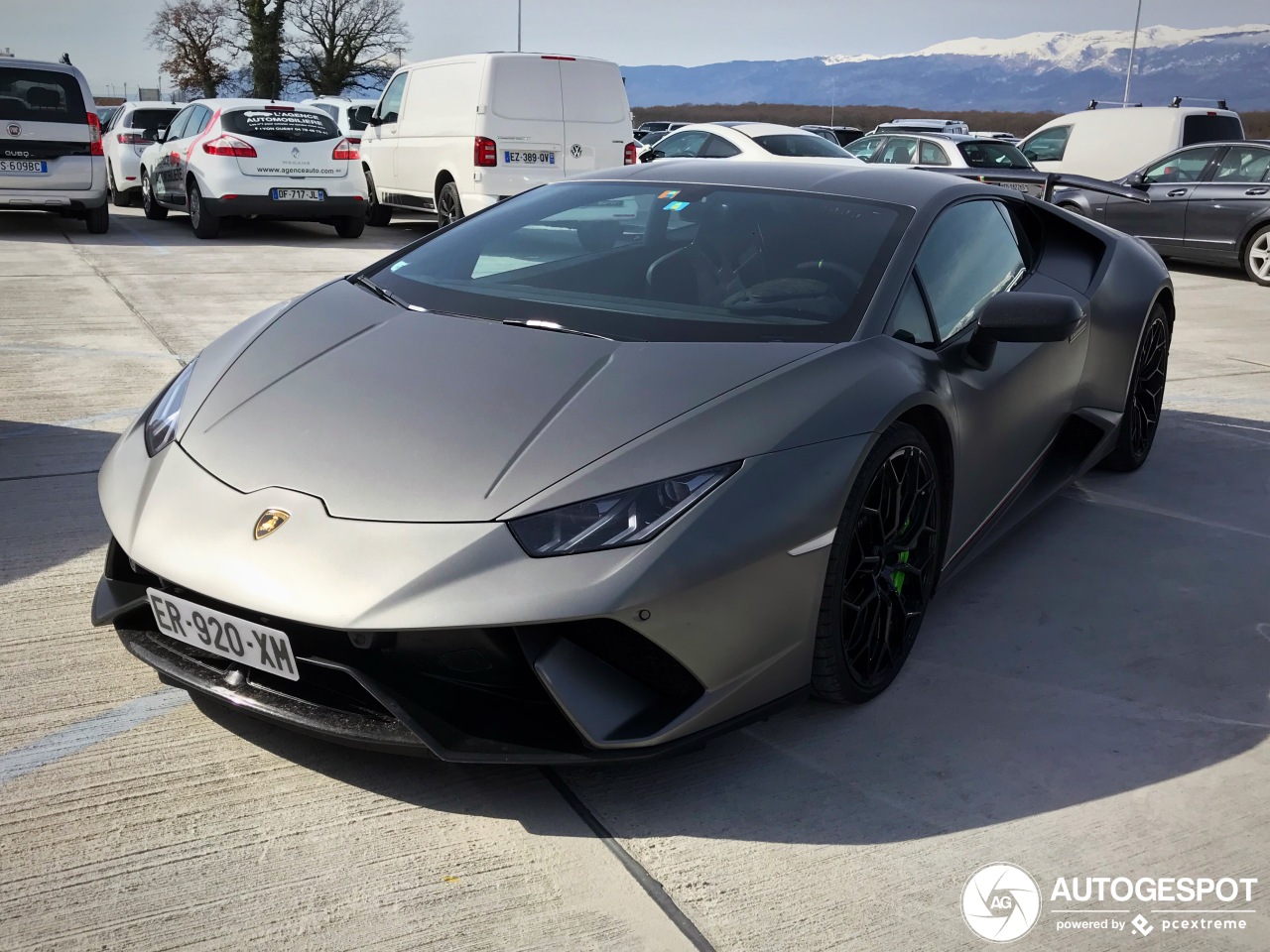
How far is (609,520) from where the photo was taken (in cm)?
217

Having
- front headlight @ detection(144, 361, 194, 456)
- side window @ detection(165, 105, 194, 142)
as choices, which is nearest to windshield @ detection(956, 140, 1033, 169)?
side window @ detection(165, 105, 194, 142)

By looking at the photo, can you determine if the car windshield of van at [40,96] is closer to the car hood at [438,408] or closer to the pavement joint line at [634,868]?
the car hood at [438,408]

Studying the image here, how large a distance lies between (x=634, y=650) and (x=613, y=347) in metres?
0.81

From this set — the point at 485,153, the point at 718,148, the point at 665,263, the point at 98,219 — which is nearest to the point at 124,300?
the point at 485,153

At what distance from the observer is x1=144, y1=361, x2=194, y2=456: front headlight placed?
8.57 feet

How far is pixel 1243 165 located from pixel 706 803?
37.8ft

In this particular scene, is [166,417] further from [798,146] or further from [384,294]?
[798,146]

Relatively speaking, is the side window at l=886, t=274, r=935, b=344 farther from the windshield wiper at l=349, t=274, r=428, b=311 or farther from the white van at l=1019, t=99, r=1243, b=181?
the white van at l=1019, t=99, r=1243, b=181

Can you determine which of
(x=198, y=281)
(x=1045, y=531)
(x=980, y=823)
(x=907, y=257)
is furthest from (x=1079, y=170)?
(x=980, y=823)

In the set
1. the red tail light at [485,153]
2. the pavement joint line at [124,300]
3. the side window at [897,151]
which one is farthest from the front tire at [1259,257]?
the pavement joint line at [124,300]

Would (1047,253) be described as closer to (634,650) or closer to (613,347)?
(613,347)

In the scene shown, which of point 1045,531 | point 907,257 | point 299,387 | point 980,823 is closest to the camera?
point 980,823

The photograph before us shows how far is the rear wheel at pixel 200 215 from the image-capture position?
11.8 meters

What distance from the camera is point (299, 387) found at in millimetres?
2652
